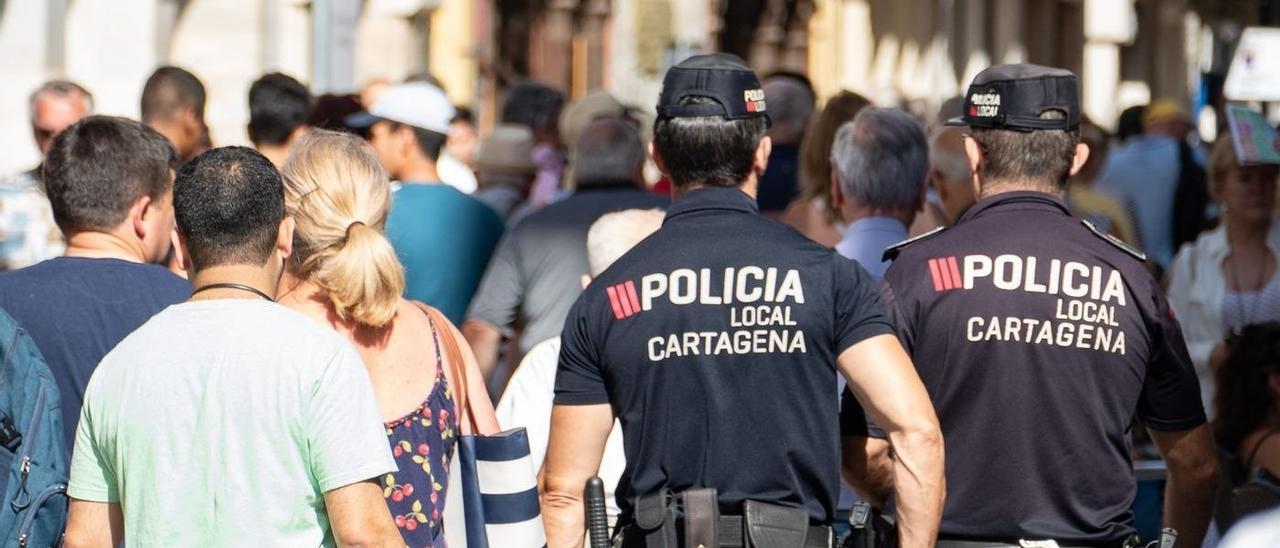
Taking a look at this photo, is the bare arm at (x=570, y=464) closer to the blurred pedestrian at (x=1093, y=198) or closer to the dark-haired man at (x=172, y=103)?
the dark-haired man at (x=172, y=103)

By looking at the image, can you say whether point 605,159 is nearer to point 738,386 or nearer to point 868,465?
point 868,465

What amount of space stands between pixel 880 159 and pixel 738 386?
1.90 meters

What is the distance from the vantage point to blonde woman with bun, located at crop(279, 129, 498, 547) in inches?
165

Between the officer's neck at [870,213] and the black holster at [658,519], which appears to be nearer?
the black holster at [658,519]

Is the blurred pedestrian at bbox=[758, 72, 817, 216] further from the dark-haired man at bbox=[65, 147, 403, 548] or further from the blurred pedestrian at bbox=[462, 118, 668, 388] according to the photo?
the dark-haired man at bbox=[65, 147, 403, 548]

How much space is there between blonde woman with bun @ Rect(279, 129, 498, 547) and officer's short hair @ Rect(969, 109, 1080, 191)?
1.25 metres

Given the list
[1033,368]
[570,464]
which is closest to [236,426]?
[570,464]

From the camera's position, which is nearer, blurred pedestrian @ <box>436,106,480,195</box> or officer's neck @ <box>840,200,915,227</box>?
officer's neck @ <box>840,200,915,227</box>

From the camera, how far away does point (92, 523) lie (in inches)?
149

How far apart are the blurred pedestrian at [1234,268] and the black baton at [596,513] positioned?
3620 mm

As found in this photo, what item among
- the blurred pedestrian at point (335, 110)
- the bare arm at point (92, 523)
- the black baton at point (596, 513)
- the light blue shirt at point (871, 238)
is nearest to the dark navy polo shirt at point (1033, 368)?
the black baton at point (596, 513)

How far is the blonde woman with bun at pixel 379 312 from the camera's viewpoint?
4.18 meters

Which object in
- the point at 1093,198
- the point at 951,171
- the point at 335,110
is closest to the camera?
the point at 951,171

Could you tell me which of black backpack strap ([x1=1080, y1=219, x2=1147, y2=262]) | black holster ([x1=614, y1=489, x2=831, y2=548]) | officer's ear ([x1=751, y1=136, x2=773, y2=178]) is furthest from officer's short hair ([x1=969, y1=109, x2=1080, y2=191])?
black holster ([x1=614, y1=489, x2=831, y2=548])
